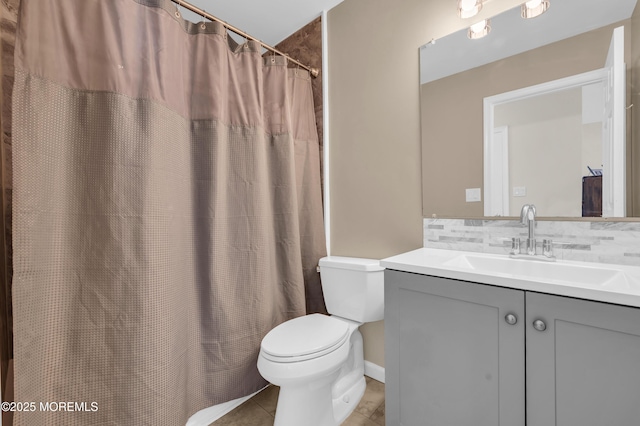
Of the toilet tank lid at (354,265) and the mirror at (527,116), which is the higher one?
the mirror at (527,116)

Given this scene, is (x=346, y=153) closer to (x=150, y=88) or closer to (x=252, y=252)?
(x=252, y=252)

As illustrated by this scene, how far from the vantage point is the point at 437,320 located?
104 cm

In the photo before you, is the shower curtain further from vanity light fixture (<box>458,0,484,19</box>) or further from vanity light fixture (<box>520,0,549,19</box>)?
vanity light fixture (<box>520,0,549,19</box>)

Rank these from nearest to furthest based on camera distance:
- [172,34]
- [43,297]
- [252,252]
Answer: [43,297] → [172,34] → [252,252]

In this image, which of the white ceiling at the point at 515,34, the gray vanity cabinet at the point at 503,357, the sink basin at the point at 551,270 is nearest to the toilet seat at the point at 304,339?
the gray vanity cabinet at the point at 503,357

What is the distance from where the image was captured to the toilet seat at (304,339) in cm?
123

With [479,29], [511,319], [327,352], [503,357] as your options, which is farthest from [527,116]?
[327,352]

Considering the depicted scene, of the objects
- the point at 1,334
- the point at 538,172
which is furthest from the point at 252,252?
the point at 538,172

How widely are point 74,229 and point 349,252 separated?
1.44 meters

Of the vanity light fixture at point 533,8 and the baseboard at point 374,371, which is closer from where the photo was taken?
the vanity light fixture at point 533,8

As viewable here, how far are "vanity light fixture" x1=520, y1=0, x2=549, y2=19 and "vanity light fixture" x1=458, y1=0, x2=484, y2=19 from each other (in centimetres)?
19

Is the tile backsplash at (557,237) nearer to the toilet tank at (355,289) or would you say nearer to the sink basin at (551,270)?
the sink basin at (551,270)

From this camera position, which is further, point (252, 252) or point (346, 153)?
point (346, 153)

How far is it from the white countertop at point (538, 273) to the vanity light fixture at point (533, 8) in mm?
1071
